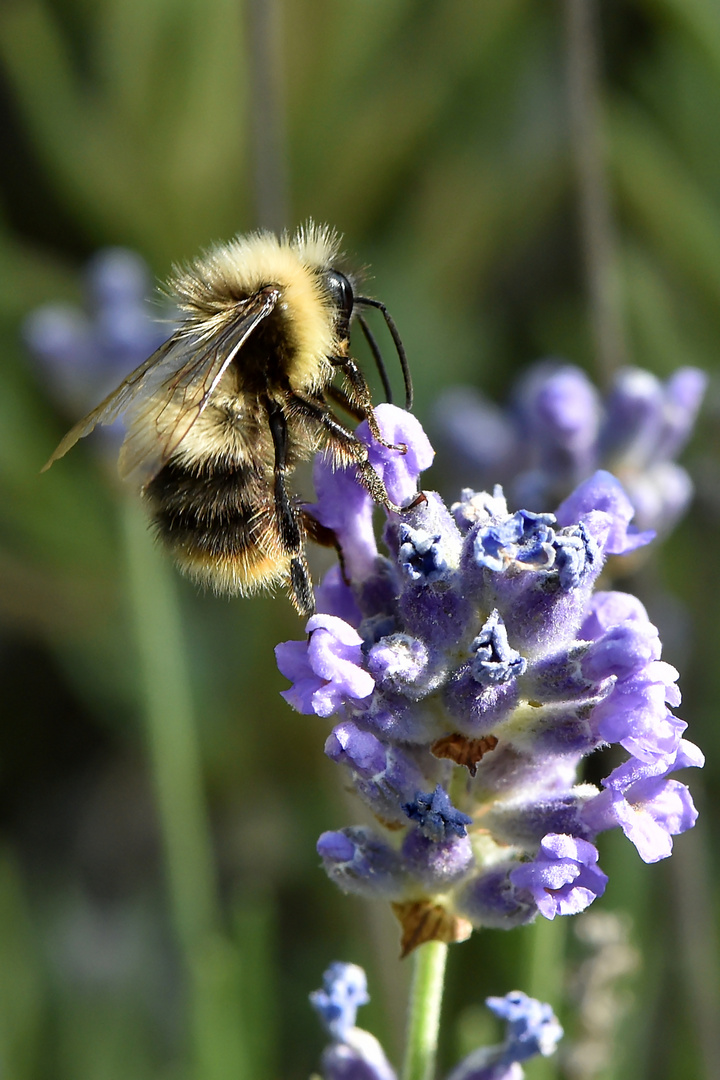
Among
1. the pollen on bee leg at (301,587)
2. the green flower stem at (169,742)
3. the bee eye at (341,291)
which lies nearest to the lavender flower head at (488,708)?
the pollen on bee leg at (301,587)

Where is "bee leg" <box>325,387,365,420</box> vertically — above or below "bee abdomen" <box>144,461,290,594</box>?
above

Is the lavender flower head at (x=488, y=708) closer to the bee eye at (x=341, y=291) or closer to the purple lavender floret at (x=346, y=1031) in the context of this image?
the purple lavender floret at (x=346, y=1031)

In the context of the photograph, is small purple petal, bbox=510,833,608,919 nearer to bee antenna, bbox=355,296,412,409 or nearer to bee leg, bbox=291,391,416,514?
bee leg, bbox=291,391,416,514

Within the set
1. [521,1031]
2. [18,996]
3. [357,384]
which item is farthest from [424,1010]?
[18,996]

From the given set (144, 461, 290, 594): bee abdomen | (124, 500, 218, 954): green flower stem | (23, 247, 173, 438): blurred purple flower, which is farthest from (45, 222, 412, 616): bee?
(23, 247, 173, 438): blurred purple flower

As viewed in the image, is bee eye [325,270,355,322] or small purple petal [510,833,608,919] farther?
bee eye [325,270,355,322]

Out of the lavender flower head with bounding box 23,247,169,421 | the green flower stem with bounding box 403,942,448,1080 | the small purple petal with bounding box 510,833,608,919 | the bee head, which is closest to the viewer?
the small purple petal with bounding box 510,833,608,919

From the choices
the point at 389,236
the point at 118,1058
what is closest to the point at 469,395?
the point at 389,236
